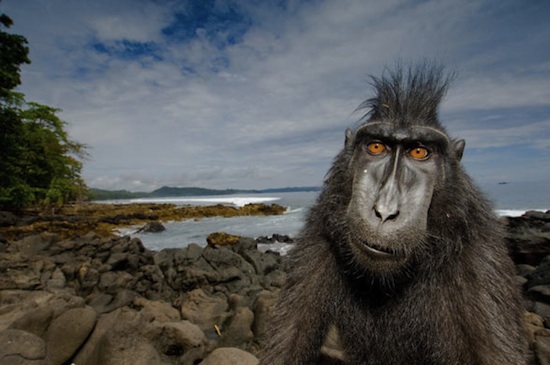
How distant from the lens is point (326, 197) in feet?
9.28

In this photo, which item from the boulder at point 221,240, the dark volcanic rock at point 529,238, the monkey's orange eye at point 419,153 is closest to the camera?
the monkey's orange eye at point 419,153

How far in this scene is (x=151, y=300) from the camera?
9352 mm

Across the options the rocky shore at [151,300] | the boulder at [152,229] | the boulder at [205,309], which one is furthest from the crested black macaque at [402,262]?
the boulder at [152,229]

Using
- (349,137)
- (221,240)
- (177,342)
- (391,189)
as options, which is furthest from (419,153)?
(221,240)

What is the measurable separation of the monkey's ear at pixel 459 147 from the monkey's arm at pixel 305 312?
1384mm

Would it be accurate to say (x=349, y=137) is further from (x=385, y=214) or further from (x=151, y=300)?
(x=151, y=300)

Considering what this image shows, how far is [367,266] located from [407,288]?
61 cm

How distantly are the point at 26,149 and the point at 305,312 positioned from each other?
3550cm

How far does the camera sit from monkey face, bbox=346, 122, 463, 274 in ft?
→ 7.27

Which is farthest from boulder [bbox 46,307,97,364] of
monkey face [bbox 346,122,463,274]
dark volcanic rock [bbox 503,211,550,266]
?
dark volcanic rock [bbox 503,211,550,266]

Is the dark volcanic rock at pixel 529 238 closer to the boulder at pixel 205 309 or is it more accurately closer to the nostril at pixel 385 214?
the boulder at pixel 205 309

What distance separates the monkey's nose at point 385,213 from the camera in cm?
220

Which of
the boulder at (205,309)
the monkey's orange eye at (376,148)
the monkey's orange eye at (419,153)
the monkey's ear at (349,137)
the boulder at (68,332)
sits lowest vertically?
the boulder at (205,309)

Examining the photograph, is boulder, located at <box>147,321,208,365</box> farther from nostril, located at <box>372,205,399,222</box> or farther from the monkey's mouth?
nostril, located at <box>372,205,399,222</box>
